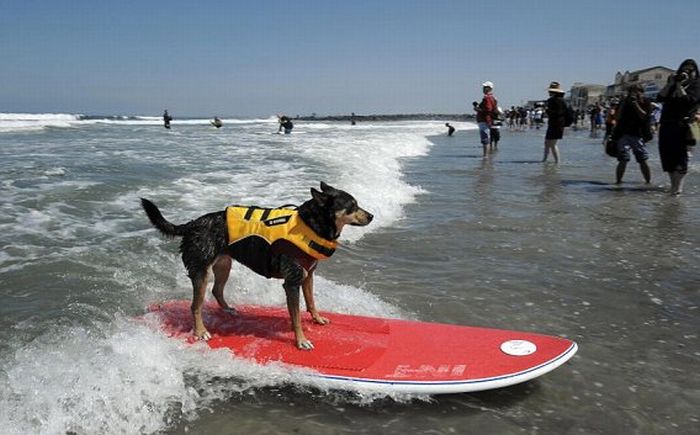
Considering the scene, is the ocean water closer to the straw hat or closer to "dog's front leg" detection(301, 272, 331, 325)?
"dog's front leg" detection(301, 272, 331, 325)

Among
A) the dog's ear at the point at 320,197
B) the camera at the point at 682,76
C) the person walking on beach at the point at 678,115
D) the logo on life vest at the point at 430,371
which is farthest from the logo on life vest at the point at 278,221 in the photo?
the camera at the point at 682,76

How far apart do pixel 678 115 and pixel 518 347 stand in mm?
7807

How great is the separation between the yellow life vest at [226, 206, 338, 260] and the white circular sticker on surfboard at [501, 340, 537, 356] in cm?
141

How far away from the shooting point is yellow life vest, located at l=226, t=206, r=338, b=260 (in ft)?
13.2

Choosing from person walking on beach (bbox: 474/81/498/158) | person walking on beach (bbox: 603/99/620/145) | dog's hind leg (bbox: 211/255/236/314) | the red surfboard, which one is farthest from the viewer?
person walking on beach (bbox: 474/81/498/158)

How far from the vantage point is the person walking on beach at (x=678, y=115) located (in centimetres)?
920

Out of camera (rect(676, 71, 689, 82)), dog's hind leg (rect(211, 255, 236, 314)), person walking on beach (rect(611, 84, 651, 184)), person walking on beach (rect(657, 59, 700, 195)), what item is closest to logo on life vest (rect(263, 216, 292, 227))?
dog's hind leg (rect(211, 255, 236, 314))

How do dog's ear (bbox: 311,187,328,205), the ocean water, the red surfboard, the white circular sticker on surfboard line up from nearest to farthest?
1. the ocean water
2. the red surfboard
3. the white circular sticker on surfboard
4. dog's ear (bbox: 311,187,328,205)

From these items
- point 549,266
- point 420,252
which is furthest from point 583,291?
point 420,252

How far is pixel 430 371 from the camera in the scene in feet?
11.6

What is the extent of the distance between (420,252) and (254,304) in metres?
2.30

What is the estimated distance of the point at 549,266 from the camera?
6.02 m

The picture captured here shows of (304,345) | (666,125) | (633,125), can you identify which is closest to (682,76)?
(666,125)

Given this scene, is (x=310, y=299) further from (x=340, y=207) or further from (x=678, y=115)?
(x=678, y=115)
